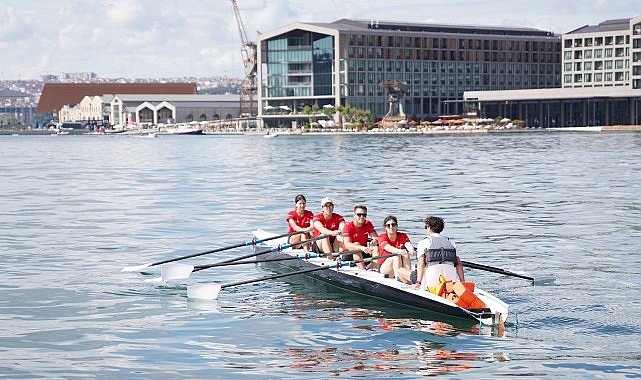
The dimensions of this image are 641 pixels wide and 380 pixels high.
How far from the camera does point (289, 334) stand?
21.6m

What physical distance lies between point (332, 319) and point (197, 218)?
2384 centimetres

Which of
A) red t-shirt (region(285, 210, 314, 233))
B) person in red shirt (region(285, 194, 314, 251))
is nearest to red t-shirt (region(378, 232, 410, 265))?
person in red shirt (region(285, 194, 314, 251))

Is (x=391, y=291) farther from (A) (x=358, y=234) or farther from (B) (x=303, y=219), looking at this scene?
(B) (x=303, y=219)

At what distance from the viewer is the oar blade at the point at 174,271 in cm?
2702

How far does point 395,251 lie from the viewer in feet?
77.4

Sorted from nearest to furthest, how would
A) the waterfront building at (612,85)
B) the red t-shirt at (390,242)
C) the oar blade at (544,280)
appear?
the red t-shirt at (390,242) → the oar blade at (544,280) → the waterfront building at (612,85)

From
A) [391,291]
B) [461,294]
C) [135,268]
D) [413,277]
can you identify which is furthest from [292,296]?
[461,294]

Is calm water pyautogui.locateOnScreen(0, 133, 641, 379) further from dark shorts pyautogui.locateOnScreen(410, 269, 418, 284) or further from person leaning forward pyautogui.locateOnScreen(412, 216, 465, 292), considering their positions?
person leaning forward pyautogui.locateOnScreen(412, 216, 465, 292)

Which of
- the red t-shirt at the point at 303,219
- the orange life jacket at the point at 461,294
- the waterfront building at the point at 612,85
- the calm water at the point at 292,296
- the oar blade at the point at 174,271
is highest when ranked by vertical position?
the waterfront building at the point at 612,85

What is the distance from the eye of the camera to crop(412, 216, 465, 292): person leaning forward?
2125 cm

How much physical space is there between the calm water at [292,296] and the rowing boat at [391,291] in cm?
27

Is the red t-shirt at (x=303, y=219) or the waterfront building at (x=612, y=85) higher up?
the waterfront building at (x=612, y=85)

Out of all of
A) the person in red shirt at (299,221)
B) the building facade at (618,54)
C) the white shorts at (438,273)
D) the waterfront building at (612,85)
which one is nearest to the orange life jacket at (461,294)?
the white shorts at (438,273)

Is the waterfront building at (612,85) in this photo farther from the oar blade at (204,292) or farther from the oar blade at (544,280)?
the oar blade at (204,292)
